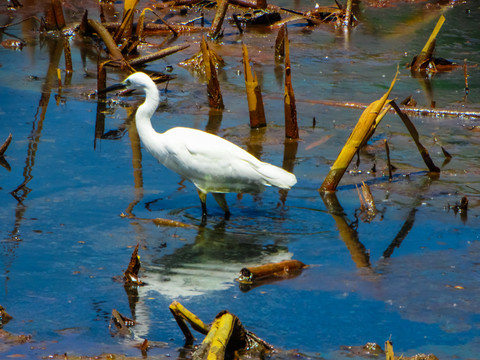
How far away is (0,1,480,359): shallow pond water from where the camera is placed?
501 cm

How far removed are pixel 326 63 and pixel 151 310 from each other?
973cm

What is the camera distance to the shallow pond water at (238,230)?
5008 mm

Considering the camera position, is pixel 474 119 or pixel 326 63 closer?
pixel 474 119

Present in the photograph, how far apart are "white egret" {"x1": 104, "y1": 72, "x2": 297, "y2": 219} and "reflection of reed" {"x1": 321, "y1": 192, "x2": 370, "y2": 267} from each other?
0.61 m

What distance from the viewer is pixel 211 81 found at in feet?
33.9

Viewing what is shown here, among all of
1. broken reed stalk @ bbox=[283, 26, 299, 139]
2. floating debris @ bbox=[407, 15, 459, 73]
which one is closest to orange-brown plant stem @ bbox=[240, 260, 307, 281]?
broken reed stalk @ bbox=[283, 26, 299, 139]

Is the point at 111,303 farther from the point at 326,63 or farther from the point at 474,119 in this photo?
the point at 326,63

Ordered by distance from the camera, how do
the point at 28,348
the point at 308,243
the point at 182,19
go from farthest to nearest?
1. the point at 182,19
2. the point at 308,243
3. the point at 28,348

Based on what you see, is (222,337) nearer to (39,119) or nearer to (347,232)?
(347,232)

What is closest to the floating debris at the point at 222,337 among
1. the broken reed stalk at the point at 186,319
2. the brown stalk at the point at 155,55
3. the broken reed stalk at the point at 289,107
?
the broken reed stalk at the point at 186,319

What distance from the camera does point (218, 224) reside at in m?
7.01

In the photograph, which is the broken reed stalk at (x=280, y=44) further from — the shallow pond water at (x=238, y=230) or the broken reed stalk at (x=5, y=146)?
the broken reed stalk at (x=5, y=146)

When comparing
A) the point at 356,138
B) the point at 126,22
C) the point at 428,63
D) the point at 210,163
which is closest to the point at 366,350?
the point at 210,163

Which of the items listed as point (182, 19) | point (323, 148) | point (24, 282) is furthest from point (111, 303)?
point (182, 19)
